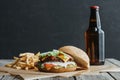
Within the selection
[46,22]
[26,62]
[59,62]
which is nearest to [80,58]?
[59,62]

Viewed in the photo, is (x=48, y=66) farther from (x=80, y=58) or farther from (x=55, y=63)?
(x=80, y=58)

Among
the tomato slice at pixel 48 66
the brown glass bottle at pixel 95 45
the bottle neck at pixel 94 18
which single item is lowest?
the tomato slice at pixel 48 66

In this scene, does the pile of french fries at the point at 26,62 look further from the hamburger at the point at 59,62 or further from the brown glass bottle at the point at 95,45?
the brown glass bottle at the point at 95,45

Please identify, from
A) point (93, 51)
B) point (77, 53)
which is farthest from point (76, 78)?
point (93, 51)

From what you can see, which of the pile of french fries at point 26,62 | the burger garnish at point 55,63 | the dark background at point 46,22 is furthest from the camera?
the dark background at point 46,22

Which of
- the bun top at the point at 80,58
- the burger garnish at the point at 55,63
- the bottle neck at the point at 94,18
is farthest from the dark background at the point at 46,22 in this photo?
the burger garnish at the point at 55,63

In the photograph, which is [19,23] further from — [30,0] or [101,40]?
[101,40]

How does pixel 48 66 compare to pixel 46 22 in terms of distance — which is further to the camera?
pixel 46 22

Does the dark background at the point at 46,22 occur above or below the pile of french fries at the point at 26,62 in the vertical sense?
above

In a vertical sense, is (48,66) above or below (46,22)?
below

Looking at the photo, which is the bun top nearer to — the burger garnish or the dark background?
the burger garnish
